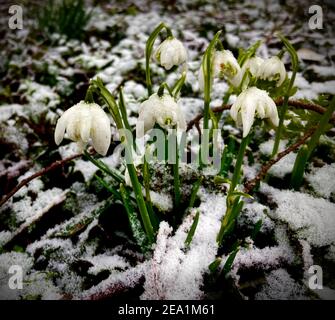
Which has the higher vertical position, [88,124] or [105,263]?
[88,124]

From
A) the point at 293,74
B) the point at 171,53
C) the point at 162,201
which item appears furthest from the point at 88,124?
the point at 293,74

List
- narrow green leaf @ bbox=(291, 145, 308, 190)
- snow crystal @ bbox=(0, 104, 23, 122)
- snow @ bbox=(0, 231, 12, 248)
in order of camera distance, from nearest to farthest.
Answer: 1. narrow green leaf @ bbox=(291, 145, 308, 190)
2. snow @ bbox=(0, 231, 12, 248)
3. snow crystal @ bbox=(0, 104, 23, 122)

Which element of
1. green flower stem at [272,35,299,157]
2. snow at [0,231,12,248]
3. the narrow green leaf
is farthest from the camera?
snow at [0,231,12,248]

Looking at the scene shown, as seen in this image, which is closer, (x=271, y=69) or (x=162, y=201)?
(x=271, y=69)

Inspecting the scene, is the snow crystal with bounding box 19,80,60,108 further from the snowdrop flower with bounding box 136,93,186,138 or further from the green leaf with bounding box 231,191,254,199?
the green leaf with bounding box 231,191,254,199

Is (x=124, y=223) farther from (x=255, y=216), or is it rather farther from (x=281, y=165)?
(x=281, y=165)

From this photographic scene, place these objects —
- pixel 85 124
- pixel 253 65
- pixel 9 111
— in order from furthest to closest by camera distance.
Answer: pixel 9 111 < pixel 253 65 < pixel 85 124

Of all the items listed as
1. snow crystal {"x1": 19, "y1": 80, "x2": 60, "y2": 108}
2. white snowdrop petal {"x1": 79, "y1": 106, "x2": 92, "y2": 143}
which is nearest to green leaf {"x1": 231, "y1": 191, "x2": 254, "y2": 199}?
white snowdrop petal {"x1": 79, "y1": 106, "x2": 92, "y2": 143}
